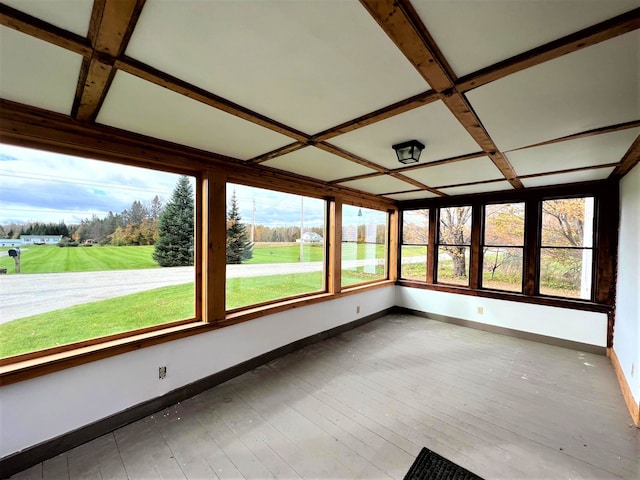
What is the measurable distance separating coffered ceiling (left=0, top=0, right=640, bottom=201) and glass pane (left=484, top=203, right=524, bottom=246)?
217 cm

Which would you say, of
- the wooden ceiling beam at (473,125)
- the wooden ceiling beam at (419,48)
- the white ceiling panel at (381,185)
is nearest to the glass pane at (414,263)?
the white ceiling panel at (381,185)

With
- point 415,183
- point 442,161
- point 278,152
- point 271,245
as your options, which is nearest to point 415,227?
point 415,183

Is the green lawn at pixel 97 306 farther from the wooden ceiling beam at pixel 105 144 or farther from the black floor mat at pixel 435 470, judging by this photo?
the black floor mat at pixel 435 470

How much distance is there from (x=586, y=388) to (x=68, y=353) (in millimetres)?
4778

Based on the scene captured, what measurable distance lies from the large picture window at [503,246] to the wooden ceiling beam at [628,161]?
118cm

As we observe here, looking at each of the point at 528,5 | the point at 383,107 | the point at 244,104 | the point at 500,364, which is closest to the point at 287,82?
the point at 244,104

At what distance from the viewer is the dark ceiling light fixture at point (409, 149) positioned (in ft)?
7.33

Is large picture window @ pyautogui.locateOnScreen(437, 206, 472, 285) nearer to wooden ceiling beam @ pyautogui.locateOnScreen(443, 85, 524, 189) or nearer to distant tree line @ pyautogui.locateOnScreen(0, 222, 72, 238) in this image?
wooden ceiling beam @ pyautogui.locateOnScreen(443, 85, 524, 189)

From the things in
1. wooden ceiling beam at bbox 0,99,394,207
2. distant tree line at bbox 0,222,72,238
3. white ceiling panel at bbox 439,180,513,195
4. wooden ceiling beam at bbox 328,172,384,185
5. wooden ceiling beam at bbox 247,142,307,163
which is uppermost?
wooden ceiling beam at bbox 247,142,307,163

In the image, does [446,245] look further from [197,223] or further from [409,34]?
[409,34]

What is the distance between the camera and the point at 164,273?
2.69 metres

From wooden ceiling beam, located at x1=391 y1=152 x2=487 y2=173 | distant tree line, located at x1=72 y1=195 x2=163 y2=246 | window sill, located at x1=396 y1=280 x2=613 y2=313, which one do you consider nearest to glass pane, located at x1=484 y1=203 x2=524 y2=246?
window sill, located at x1=396 y1=280 x2=613 y2=313

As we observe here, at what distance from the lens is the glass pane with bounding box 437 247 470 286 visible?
496cm

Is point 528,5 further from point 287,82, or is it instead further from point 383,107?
point 287,82
